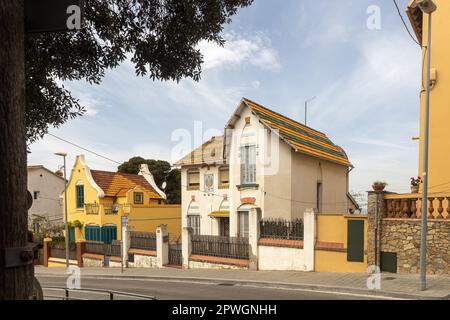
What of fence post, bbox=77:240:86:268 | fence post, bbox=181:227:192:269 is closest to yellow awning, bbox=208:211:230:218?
fence post, bbox=181:227:192:269

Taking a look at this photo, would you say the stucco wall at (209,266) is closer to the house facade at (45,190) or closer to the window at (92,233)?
the window at (92,233)

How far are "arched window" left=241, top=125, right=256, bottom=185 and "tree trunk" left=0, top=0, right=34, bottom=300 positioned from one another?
19.3m

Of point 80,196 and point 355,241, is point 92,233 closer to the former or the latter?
point 80,196

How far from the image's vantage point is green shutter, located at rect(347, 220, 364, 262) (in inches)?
571

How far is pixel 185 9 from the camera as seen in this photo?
5461 mm

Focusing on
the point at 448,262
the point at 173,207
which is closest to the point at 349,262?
the point at 448,262

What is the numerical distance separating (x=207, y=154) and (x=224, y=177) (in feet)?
7.64


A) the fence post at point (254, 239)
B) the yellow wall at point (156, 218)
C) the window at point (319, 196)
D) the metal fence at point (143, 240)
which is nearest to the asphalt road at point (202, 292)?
the fence post at point (254, 239)

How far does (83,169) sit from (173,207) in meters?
8.83

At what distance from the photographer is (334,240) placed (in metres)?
15.3

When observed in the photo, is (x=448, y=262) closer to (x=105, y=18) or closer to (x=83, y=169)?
(x=105, y=18)

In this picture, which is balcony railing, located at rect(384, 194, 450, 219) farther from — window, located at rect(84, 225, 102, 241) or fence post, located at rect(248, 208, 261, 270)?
window, located at rect(84, 225, 102, 241)

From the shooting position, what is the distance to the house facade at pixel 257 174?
2106cm

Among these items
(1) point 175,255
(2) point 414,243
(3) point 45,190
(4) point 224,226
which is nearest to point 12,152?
(2) point 414,243
